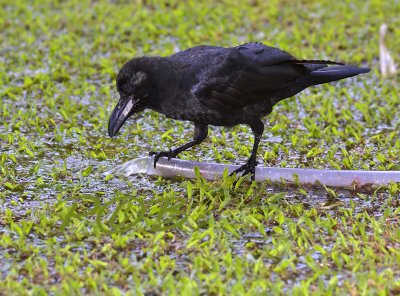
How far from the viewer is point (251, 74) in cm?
548

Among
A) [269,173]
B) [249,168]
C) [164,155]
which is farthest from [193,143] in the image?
[269,173]

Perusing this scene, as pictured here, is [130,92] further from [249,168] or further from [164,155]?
[249,168]

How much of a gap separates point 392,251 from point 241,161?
192 centimetres

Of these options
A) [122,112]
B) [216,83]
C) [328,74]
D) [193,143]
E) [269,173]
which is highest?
[328,74]

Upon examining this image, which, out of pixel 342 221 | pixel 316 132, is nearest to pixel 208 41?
pixel 316 132

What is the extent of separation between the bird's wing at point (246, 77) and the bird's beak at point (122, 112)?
466mm

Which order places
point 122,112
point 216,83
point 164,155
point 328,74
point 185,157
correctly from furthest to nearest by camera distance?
point 185,157
point 164,155
point 328,74
point 122,112
point 216,83

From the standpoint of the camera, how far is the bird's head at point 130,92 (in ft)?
17.7

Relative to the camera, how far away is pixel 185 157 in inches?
243

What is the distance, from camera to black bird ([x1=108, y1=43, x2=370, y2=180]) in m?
5.38

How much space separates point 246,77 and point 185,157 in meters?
1.00

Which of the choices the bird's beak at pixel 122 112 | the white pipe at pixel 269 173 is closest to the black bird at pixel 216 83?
the bird's beak at pixel 122 112

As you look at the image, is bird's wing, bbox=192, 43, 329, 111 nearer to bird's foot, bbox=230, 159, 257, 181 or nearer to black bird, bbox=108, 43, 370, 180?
black bird, bbox=108, 43, 370, 180

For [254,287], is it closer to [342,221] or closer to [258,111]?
[342,221]
